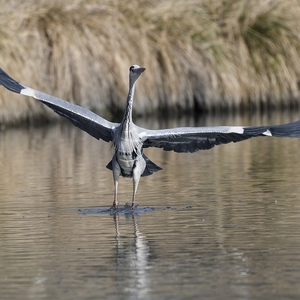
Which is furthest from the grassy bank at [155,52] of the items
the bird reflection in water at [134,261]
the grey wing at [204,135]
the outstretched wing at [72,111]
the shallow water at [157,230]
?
the bird reflection in water at [134,261]

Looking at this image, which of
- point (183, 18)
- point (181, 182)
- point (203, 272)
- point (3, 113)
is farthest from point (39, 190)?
point (183, 18)

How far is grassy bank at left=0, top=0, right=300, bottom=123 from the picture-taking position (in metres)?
23.4

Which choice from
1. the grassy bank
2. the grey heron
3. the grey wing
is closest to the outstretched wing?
the grey heron

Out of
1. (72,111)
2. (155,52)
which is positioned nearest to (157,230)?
(72,111)

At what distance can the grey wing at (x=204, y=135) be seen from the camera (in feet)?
35.4

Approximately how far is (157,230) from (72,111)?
224 cm

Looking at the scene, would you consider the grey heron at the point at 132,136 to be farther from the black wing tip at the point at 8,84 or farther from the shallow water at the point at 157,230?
the shallow water at the point at 157,230

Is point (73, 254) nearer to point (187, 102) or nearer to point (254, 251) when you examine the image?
point (254, 251)

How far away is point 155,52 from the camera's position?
2545cm

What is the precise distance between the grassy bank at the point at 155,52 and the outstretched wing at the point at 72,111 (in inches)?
380

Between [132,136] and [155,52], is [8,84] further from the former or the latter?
[155,52]

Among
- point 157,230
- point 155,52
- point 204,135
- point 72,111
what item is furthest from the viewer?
point 155,52

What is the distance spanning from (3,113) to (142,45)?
4719 mm

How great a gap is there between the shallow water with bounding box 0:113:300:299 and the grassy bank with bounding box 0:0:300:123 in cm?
681
